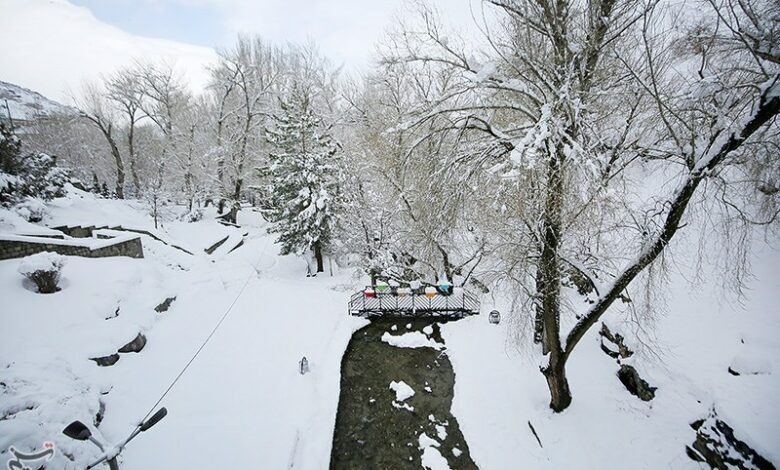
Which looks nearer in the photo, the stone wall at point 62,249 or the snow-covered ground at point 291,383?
the snow-covered ground at point 291,383

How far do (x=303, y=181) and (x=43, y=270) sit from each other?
9604 mm

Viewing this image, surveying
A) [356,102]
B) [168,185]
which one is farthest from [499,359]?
[168,185]

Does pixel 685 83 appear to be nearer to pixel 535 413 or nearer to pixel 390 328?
pixel 535 413

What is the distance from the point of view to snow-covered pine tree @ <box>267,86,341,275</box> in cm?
1531

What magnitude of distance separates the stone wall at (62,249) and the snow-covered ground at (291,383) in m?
0.56

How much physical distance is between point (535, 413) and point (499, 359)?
1.98 m

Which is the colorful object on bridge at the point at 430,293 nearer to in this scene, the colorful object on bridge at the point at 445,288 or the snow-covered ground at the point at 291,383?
the colorful object on bridge at the point at 445,288

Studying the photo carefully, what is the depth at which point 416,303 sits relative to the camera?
40.3ft

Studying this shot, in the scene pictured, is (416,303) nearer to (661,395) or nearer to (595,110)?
(661,395)

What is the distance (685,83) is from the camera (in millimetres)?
5398

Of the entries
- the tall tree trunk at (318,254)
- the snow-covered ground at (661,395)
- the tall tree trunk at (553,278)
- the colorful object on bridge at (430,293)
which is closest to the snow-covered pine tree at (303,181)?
the tall tree trunk at (318,254)

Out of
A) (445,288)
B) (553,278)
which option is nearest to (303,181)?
(445,288)

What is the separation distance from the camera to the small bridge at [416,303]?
11700mm

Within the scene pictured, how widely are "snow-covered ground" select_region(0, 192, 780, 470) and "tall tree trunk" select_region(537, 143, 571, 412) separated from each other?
613 mm
